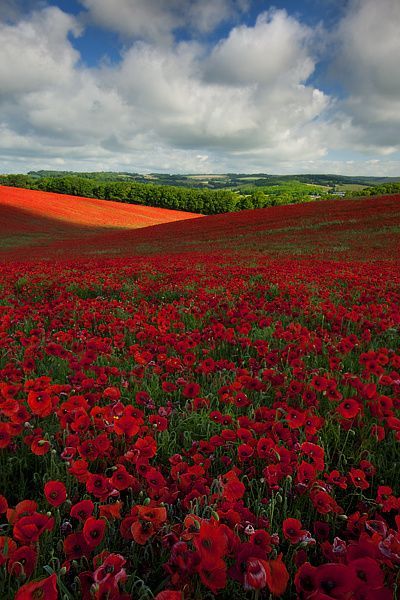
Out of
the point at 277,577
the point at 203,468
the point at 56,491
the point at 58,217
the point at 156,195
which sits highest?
the point at 156,195

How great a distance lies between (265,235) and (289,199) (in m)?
60.3

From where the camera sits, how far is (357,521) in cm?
183

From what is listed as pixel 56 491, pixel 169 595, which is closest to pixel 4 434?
pixel 56 491

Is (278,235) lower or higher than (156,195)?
lower

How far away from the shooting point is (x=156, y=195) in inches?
3593

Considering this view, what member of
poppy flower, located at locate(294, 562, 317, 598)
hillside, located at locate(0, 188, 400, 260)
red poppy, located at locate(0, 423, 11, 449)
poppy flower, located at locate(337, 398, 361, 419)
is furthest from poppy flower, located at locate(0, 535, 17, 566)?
hillside, located at locate(0, 188, 400, 260)

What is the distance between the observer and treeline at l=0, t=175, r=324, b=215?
85375mm

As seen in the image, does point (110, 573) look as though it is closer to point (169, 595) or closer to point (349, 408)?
point (169, 595)

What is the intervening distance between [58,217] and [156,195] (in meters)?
39.3

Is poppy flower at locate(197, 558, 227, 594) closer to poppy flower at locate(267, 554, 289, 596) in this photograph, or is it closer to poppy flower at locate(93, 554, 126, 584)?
poppy flower at locate(267, 554, 289, 596)

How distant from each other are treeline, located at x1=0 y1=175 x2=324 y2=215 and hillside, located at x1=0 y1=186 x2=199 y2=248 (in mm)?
11538

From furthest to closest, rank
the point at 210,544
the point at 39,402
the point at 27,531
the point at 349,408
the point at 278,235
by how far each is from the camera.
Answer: the point at 278,235 → the point at 349,408 → the point at 39,402 → the point at 27,531 → the point at 210,544

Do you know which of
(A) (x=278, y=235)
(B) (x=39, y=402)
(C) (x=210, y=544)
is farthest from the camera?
(A) (x=278, y=235)

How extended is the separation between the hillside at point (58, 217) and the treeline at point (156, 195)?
1154 centimetres
